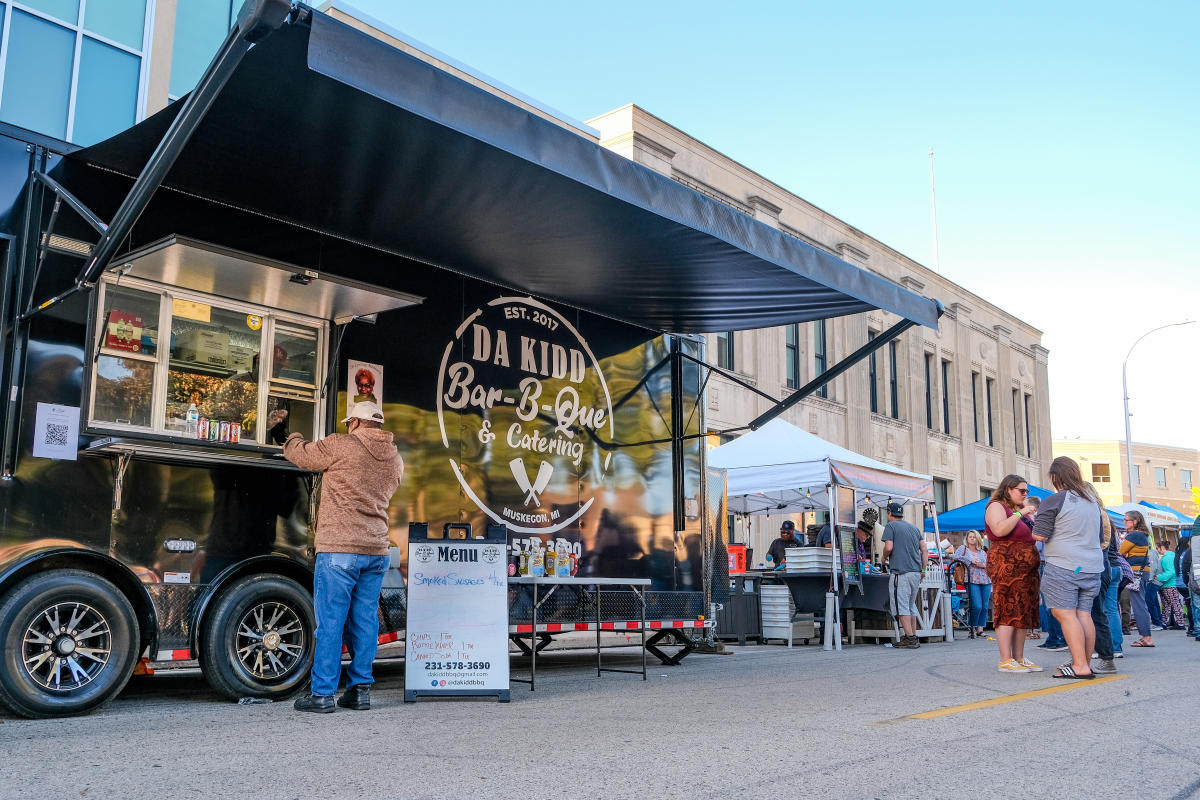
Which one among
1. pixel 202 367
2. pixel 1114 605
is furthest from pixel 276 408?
pixel 1114 605

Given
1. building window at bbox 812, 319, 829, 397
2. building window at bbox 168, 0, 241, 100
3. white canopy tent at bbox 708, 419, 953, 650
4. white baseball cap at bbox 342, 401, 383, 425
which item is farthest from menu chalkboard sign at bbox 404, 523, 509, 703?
building window at bbox 812, 319, 829, 397

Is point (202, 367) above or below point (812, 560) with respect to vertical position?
above

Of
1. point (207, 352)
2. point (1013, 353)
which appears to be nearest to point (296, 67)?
point (207, 352)

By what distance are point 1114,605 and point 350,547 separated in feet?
27.0

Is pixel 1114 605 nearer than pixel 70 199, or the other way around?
pixel 70 199

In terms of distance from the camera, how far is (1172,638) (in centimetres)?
1625

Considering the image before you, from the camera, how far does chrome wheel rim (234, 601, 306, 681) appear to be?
6.68 meters


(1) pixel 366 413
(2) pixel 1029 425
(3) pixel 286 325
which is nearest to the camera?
(1) pixel 366 413

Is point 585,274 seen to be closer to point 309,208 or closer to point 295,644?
point 309,208

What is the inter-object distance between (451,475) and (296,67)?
11.9 ft

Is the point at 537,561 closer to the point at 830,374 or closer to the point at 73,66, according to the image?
the point at 830,374

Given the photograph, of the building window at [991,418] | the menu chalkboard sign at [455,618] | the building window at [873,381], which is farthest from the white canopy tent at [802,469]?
the building window at [991,418]

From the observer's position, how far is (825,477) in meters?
14.3

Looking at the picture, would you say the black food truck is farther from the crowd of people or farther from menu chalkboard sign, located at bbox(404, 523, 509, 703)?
the crowd of people
